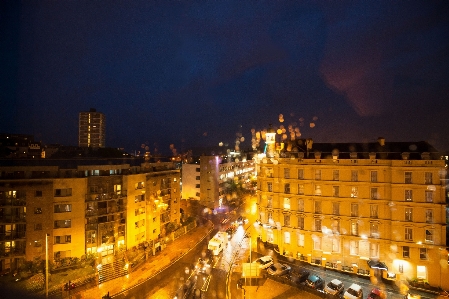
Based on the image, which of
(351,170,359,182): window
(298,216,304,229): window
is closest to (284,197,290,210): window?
(298,216,304,229): window

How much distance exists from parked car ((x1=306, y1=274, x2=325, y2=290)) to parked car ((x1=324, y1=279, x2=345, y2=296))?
77 cm

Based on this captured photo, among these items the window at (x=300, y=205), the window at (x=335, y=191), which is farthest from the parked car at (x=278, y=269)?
the window at (x=335, y=191)

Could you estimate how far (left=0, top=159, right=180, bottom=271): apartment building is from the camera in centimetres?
2886

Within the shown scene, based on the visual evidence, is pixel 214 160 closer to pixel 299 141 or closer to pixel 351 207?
pixel 299 141

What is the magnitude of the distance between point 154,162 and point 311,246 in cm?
2409

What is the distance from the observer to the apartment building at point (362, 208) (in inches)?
1053

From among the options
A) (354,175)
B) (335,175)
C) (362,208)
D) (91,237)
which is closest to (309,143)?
(335,175)

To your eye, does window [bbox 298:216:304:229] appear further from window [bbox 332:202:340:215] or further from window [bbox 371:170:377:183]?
window [bbox 371:170:377:183]

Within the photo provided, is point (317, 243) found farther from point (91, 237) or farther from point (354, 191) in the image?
point (91, 237)

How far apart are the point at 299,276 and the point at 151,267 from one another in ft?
51.7

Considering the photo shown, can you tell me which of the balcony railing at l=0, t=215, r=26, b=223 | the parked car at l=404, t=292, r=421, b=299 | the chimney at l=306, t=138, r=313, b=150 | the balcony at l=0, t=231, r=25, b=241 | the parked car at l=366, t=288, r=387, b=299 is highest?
the chimney at l=306, t=138, r=313, b=150

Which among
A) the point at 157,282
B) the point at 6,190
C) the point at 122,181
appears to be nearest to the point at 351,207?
the point at 157,282

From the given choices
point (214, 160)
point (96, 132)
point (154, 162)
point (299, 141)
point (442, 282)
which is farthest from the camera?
point (96, 132)

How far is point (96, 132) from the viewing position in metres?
119
